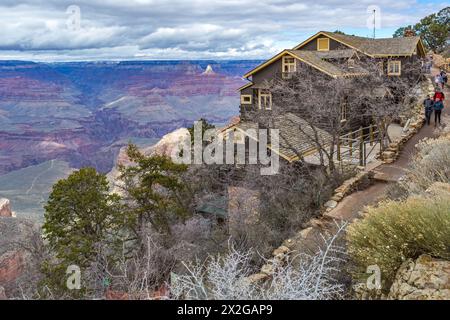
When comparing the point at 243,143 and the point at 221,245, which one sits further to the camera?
the point at 243,143

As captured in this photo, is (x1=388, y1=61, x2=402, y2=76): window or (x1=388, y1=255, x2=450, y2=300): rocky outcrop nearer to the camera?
(x1=388, y1=255, x2=450, y2=300): rocky outcrop

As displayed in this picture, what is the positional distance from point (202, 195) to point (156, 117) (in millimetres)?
139530

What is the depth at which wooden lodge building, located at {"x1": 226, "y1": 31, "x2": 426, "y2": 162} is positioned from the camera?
20.9 meters

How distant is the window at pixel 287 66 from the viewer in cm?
2577

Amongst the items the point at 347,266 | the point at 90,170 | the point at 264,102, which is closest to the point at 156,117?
the point at 264,102

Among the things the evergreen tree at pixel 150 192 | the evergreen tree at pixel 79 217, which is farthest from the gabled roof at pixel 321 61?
the evergreen tree at pixel 79 217

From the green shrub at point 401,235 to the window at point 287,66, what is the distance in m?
20.7

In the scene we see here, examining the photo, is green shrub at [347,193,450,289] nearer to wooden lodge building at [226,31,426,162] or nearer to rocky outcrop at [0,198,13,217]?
wooden lodge building at [226,31,426,162]

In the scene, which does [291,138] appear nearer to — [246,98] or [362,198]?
[362,198]

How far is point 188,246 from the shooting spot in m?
14.6

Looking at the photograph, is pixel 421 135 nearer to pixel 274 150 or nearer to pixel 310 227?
pixel 274 150

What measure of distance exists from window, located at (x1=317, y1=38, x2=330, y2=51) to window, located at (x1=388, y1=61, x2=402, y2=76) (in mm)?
4386

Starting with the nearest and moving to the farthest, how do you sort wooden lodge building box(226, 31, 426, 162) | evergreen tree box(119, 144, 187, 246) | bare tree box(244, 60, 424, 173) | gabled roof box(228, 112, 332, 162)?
bare tree box(244, 60, 424, 173) → evergreen tree box(119, 144, 187, 246) → gabled roof box(228, 112, 332, 162) → wooden lodge building box(226, 31, 426, 162)

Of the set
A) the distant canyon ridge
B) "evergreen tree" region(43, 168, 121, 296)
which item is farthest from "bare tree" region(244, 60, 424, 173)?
the distant canyon ridge
